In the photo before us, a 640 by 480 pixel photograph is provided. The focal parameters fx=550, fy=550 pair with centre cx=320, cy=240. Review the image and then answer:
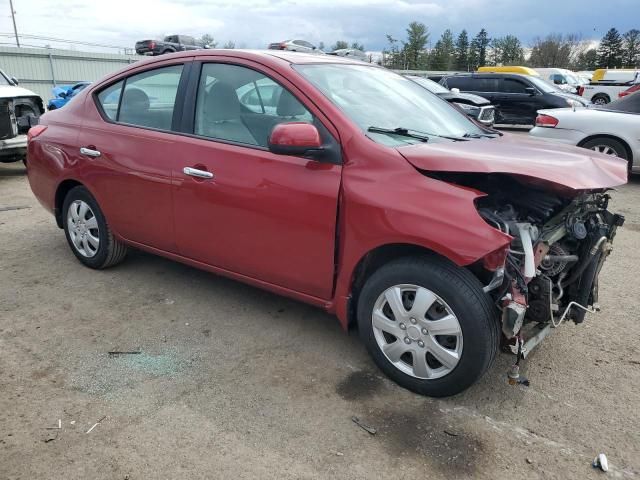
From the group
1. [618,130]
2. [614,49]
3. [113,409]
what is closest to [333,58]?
[113,409]

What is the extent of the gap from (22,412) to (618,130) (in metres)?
8.56

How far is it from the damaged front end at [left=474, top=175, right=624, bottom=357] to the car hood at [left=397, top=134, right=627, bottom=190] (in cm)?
13

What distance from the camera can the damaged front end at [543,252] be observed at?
2705 mm

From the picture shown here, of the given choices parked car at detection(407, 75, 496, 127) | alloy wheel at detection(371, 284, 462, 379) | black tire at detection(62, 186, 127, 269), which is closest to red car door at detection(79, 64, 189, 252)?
black tire at detection(62, 186, 127, 269)

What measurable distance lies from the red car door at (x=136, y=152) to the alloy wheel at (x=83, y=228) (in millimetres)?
268

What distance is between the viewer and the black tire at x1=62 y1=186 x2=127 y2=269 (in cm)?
438

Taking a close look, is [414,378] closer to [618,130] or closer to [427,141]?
[427,141]

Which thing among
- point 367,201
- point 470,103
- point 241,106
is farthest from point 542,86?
point 367,201

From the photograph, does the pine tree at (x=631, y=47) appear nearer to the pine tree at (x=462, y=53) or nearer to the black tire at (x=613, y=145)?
the pine tree at (x=462, y=53)

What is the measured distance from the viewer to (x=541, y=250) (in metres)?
2.84

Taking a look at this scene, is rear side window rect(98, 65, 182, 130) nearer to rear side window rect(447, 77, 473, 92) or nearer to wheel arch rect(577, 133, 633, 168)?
wheel arch rect(577, 133, 633, 168)

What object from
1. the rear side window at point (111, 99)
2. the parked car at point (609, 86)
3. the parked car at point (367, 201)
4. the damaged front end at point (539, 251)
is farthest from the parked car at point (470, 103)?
the parked car at point (609, 86)

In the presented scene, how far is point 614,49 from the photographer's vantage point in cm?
6581

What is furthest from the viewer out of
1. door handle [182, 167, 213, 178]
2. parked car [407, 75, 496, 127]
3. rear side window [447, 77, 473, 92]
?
rear side window [447, 77, 473, 92]
